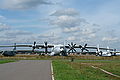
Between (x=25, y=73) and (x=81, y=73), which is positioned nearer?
(x=25, y=73)

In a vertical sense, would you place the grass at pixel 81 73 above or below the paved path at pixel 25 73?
below

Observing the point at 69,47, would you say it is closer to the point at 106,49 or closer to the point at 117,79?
the point at 106,49

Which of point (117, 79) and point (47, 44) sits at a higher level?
point (47, 44)

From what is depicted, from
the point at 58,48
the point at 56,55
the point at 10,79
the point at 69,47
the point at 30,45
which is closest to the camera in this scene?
the point at 10,79

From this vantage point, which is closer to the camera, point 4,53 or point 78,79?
point 78,79

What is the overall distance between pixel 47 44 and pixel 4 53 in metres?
19.2

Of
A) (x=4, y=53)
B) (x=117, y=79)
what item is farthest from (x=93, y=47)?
(x=117, y=79)

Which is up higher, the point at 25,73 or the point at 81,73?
the point at 25,73

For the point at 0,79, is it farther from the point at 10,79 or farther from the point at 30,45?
the point at 30,45

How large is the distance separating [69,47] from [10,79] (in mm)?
69125

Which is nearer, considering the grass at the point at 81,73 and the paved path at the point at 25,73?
the paved path at the point at 25,73

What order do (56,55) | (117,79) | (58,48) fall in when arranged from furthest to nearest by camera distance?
(56,55) → (58,48) → (117,79)

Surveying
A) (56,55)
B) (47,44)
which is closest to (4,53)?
(47,44)

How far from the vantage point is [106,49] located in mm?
100562
